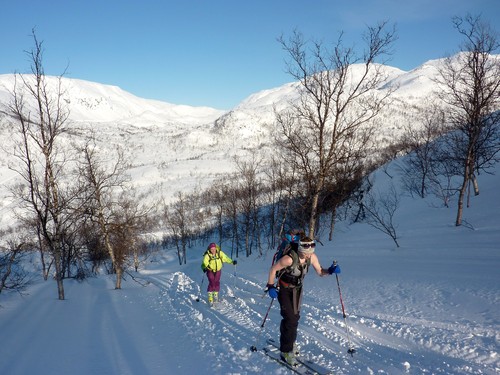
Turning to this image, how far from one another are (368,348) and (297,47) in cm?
926

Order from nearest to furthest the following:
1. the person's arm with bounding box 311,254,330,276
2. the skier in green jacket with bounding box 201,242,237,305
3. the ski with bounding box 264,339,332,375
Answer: the ski with bounding box 264,339,332,375
the person's arm with bounding box 311,254,330,276
the skier in green jacket with bounding box 201,242,237,305

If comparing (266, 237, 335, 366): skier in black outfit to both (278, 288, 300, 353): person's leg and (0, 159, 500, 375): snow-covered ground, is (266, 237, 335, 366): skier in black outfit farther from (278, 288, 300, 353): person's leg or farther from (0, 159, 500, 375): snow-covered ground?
(0, 159, 500, 375): snow-covered ground

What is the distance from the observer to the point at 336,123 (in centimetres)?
1077

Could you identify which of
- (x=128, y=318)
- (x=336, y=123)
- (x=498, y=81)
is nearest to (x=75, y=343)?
(x=128, y=318)

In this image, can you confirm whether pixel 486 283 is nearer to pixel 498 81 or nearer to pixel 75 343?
pixel 498 81

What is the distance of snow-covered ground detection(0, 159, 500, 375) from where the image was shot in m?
5.09

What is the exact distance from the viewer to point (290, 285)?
17.2ft

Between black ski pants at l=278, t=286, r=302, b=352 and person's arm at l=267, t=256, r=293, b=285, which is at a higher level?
person's arm at l=267, t=256, r=293, b=285

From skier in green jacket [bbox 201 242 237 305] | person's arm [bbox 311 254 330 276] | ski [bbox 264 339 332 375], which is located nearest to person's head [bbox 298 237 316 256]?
person's arm [bbox 311 254 330 276]

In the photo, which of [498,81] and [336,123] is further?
[498,81]

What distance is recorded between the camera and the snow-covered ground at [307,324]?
5.09 m

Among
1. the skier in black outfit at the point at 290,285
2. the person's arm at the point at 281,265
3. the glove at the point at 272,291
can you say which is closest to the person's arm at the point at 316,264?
the skier in black outfit at the point at 290,285

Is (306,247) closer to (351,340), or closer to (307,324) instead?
(351,340)

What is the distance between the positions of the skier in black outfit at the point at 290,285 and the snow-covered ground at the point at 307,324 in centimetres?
43
